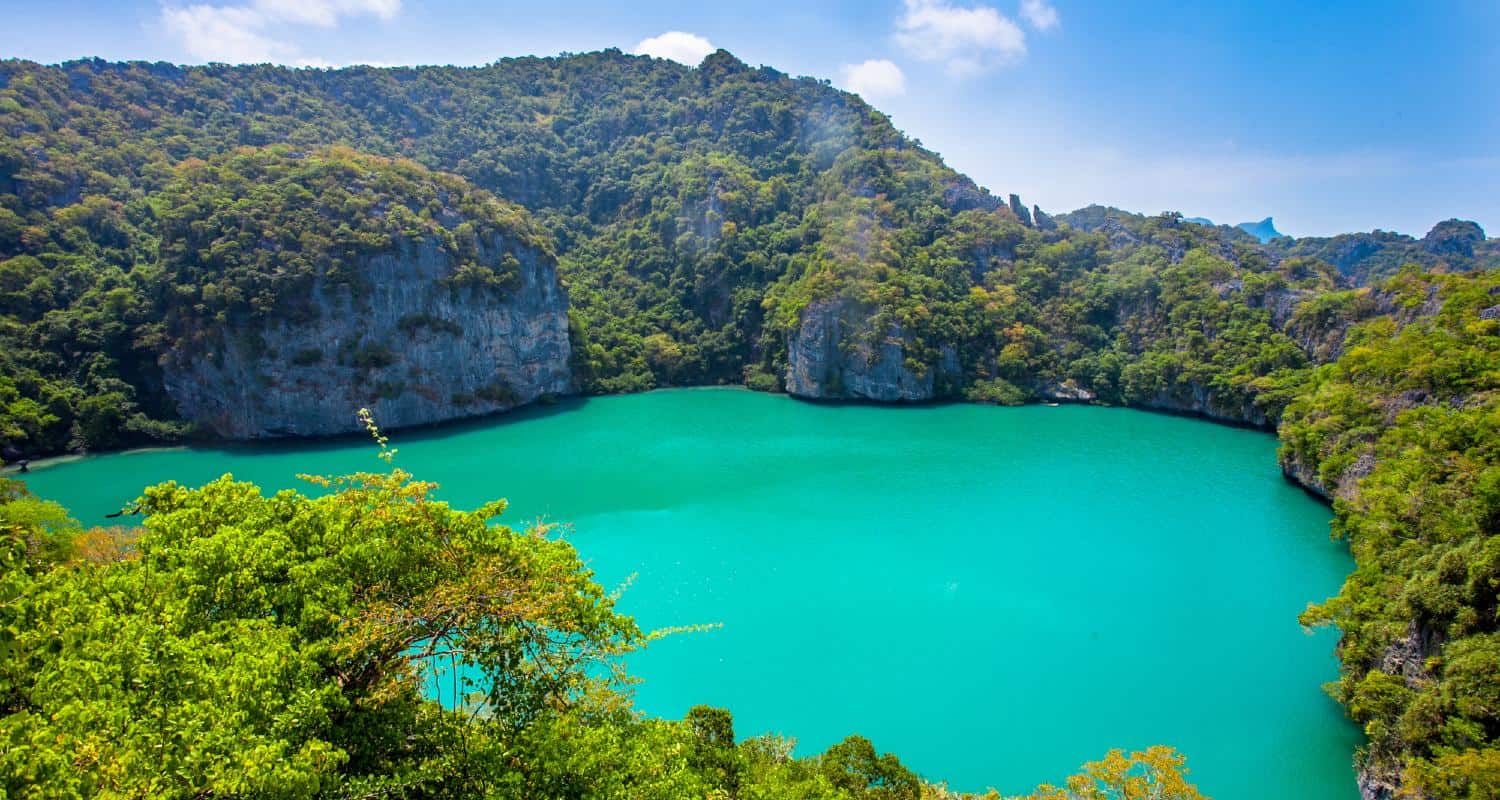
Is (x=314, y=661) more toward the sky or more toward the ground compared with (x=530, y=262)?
more toward the ground

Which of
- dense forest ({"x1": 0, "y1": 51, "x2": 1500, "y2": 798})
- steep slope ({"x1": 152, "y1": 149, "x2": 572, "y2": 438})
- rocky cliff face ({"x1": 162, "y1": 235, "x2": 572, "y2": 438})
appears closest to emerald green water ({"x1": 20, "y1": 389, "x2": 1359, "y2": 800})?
dense forest ({"x1": 0, "y1": 51, "x2": 1500, "y2": 798})

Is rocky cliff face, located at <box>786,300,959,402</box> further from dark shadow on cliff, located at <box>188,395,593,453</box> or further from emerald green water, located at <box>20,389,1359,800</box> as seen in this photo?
dark shadow on cliff, located at <box>188,395,593,453</box>

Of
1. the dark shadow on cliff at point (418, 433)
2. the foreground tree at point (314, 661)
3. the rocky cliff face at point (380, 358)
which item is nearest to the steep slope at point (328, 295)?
the rocky cliff face at point (380, 358)

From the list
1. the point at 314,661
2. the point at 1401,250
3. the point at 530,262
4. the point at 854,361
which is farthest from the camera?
the point at 1401,250

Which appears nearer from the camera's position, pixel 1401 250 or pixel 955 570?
pixel 955 570

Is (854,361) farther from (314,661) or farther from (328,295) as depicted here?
(314,661)

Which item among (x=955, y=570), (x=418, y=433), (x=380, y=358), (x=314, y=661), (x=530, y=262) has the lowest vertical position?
(x=418, y=433)

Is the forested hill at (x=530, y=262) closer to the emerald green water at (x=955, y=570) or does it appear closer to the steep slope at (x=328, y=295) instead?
the steep slope at (x=328, y=295)

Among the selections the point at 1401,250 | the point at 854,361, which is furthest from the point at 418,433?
the point at 1401,250

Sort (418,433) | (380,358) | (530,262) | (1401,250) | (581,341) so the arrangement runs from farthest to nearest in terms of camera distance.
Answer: (1401,250) → (581,341) → (530,262) → (418,433) → (380,358)
